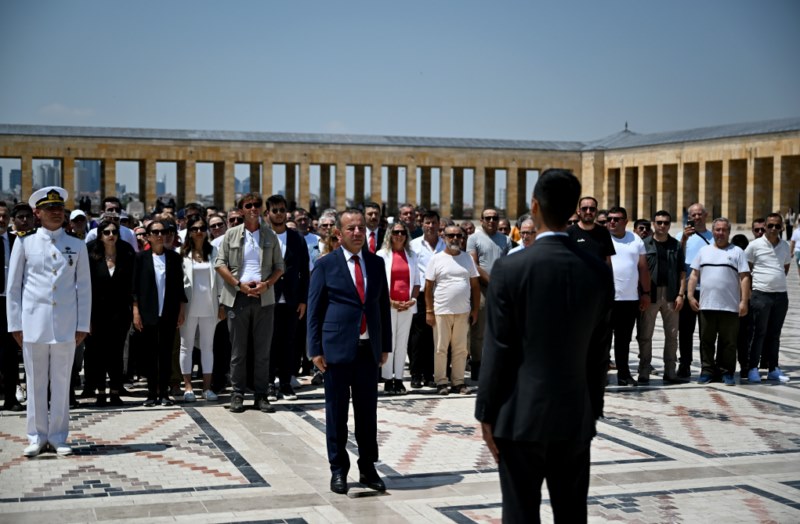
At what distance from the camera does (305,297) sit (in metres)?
11.2

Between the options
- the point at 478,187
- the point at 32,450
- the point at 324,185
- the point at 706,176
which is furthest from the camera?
the point at 324,185

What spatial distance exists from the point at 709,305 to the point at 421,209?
4.30m

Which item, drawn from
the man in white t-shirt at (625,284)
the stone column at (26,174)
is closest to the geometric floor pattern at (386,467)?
the man in white t-shirt at (625,284)

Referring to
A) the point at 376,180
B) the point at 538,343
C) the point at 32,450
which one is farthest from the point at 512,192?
the point at 538,343

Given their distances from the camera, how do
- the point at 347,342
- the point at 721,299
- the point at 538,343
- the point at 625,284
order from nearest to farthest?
1. the point at 538,343
2. the point at 347,342
3. the point at 625,284
4. the point at 721,299

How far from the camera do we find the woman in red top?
11164mm

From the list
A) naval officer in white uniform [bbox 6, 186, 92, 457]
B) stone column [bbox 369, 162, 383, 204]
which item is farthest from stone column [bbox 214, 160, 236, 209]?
naval officer in white uniform [bbox 6, 186, 92, 457]

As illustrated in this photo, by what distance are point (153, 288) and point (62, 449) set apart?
2658 mm

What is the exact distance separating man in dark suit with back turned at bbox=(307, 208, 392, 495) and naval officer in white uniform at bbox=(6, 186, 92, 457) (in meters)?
2.30

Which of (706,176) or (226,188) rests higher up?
(706,176)

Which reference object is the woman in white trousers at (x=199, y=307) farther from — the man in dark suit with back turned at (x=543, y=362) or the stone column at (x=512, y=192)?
the stone column at (x=512, y=192)

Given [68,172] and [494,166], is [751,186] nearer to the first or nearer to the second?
[494,166]

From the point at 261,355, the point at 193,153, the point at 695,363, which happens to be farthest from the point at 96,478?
the point at 193,153

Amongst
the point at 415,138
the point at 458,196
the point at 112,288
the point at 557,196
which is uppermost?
the point at 415,138
